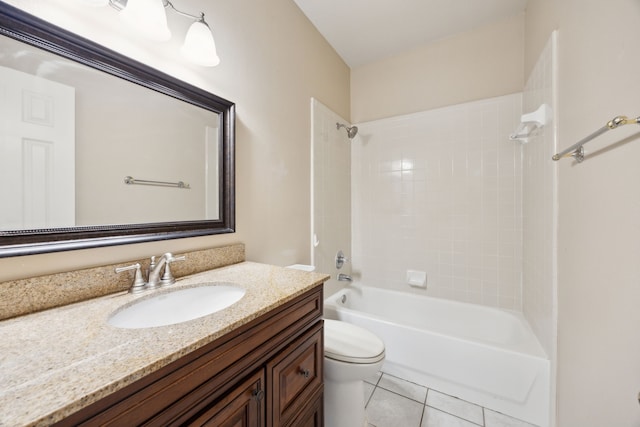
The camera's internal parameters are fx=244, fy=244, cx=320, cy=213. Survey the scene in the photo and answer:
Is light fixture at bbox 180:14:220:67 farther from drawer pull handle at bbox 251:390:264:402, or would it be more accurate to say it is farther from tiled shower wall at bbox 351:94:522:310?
tiled shower wall at bbox 351:94:522:310

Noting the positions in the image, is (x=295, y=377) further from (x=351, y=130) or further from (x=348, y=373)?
(x=351, y=130)

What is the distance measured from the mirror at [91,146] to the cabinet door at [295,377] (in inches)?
25.2

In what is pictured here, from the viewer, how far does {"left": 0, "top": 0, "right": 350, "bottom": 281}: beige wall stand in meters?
0.79

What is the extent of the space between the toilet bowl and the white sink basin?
60cm

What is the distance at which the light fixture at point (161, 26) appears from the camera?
0.83 m

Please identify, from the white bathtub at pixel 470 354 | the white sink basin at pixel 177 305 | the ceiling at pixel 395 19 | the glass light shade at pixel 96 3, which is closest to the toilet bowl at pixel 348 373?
the white bathtub at pixel 470 354

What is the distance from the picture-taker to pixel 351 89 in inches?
100

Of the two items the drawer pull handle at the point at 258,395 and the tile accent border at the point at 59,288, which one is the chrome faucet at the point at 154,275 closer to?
the tile accent border at the point at 59,288

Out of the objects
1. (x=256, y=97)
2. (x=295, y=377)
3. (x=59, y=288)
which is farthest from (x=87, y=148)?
(x=295, y=377)

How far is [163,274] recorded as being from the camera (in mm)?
947

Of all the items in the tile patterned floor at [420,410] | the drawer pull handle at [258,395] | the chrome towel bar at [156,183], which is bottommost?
the tile patterned floor at [420,410]

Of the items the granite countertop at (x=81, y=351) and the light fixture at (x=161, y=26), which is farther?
the light fixture at (x=161, y=26)

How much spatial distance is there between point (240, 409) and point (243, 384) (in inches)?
2.4

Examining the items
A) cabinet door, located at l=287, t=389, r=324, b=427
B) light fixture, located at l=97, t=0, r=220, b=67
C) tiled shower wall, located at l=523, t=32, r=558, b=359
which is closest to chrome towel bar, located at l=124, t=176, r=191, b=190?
light fixture, located at l=97, t=0, r=220, b=67
